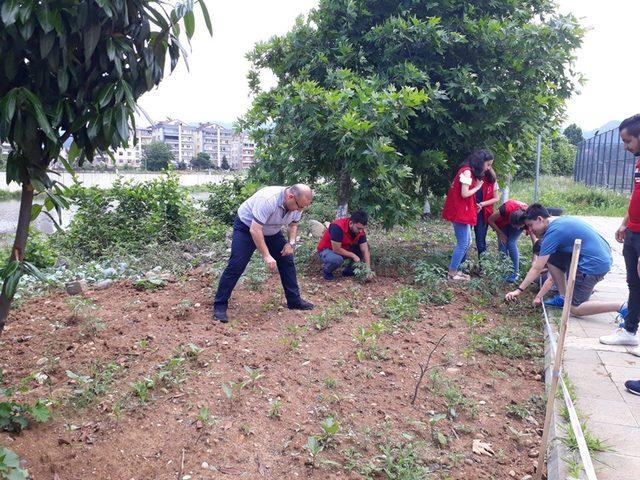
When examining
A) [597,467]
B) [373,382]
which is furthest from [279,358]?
[597,467]

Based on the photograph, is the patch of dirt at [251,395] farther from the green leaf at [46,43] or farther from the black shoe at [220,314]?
the green leaf at [46,43]

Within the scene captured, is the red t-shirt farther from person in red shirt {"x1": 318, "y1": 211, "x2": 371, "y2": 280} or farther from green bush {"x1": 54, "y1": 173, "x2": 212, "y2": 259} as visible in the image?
green bush {"x1": 54, "y1": 173, "x2": 212, "y2": 259}

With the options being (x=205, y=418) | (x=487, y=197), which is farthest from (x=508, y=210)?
(x=205, y=418)

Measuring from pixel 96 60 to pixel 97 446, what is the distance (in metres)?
2.00

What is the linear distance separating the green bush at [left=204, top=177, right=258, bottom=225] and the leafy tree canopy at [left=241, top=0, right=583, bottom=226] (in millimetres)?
4318

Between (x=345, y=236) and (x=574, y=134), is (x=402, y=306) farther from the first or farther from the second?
(x=574, y=134)

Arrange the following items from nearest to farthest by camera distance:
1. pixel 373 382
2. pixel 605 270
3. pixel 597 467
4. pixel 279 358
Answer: pixel 597 467 < pixel 373 382 < pixel 279 358 < pixel 605 270

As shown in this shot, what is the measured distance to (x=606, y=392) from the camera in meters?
3.74

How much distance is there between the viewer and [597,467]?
2.83 meters

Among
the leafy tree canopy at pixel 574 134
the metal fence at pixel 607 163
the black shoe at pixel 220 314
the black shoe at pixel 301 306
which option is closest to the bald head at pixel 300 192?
the black shoe at pixel 301 306

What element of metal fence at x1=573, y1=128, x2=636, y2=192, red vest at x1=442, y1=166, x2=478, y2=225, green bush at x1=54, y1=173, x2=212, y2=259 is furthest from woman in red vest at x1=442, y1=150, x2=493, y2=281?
metal fence at x1=573, y1=128, x2=636, y2=192

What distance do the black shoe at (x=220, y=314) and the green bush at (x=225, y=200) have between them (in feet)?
20.6

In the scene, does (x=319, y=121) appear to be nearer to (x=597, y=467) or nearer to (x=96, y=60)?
(x=96, y=60)

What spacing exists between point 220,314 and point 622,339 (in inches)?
138
